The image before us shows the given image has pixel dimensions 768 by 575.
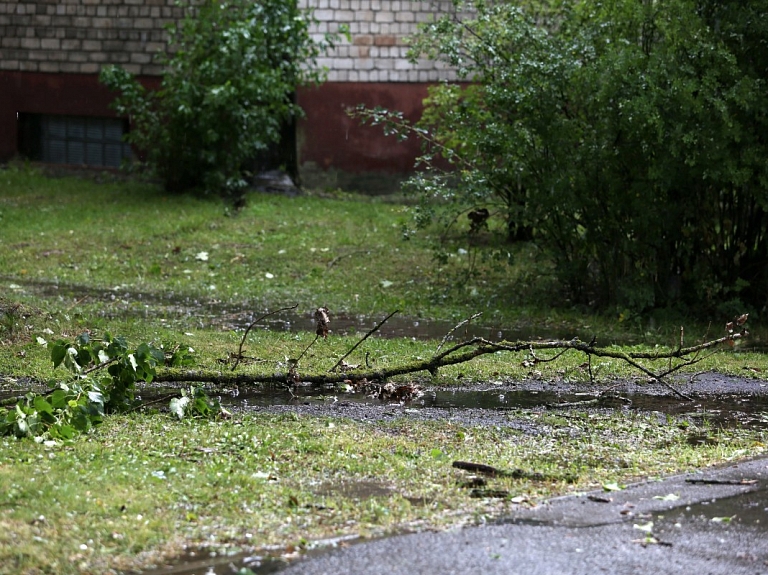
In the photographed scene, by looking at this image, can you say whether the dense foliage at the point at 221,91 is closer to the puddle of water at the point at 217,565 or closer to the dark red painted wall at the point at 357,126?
the dark red painted wall at the point at 357,126

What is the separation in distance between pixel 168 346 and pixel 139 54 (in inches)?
481

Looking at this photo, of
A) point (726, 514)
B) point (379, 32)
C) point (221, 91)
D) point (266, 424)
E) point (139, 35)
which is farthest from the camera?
point (139, 35)

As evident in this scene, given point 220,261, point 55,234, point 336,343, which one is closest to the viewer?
point 336,343

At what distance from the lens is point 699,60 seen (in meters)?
9.33

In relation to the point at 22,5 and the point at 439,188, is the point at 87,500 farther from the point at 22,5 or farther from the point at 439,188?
the point at 22,5

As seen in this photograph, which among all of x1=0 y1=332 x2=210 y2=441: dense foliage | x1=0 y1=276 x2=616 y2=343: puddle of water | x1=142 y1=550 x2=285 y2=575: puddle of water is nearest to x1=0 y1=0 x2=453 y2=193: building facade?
x1=0 y1=276 x2=616 y2=343: puddle of water

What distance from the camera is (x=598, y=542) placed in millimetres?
3969

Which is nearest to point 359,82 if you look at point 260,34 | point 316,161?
point 316,161

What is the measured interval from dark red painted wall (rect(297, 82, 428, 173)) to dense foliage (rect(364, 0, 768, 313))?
266 inches

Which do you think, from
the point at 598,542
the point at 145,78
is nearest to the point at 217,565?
the point at 598,542

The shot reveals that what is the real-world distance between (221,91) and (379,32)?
3971 millimetres

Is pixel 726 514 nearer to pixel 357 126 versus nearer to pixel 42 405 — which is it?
pixel 42 405

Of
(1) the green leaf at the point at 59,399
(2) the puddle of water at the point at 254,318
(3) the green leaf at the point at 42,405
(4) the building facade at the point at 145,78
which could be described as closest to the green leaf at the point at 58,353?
(1) the green leaf at the point at 59,399

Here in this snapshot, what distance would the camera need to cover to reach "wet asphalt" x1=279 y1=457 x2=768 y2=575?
370cm
